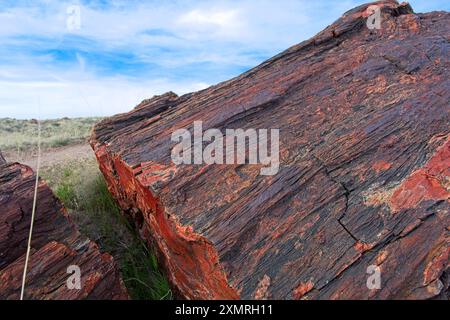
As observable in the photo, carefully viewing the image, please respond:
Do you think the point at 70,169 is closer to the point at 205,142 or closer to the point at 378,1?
the point at 205,142

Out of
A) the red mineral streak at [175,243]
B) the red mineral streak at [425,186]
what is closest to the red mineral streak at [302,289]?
the red mineral streak at [175,243]

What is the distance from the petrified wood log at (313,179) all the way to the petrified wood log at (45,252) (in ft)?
2.25

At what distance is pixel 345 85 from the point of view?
4.84 metres

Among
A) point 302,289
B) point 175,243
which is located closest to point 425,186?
point 302,289

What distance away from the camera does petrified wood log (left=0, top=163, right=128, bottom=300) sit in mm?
3838

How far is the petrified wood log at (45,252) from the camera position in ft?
12.6

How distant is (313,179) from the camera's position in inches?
152

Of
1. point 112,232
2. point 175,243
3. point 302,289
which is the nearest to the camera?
point 302,289

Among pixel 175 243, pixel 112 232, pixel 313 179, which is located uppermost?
pixel 313 179

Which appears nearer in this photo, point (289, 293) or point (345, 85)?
point (289, 293)

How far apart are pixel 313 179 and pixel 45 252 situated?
2.57 metres

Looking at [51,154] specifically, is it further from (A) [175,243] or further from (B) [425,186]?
(B) [425,186]
